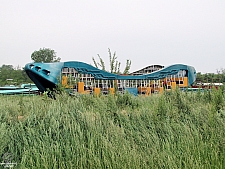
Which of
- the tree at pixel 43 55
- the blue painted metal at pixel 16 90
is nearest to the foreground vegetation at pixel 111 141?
the blue painted metal at pixel 16 90

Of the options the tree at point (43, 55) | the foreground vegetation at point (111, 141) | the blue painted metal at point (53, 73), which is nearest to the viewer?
the foreground vegetation at point (111, 141)

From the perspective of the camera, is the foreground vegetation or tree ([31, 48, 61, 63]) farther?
tree ([31, 48, 61, 63])

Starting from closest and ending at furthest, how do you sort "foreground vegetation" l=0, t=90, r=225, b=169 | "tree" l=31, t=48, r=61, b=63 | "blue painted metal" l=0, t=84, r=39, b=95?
"foreground vegetation" l=0, t=90, r=225, b=169 < "blue painted metal" l=0, t=84, r=39, b=95 < "tree" l=31, t=48, r=61, b=63

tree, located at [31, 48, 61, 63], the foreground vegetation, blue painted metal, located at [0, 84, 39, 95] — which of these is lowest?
the foreground vegetation

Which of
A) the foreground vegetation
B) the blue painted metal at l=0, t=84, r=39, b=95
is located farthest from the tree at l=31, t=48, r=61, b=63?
the foreground vegetation

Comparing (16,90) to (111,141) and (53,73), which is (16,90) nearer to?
(53,73)

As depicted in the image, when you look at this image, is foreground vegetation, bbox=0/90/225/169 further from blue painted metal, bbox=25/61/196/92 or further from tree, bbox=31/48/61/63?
tree, bbox=31/48/61/63

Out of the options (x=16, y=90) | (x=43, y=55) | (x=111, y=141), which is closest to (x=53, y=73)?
(x=16, y=90)

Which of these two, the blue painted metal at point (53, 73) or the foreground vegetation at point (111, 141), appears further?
the blue painted metal at point (53, 73)

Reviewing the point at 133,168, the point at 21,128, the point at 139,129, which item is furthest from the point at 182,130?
the point at 21,128

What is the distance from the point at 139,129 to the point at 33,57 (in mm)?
39474

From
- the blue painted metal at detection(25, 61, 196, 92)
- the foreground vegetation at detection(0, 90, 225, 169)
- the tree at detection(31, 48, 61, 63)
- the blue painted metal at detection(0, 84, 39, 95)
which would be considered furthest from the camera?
the tree at detection(31, 48, 61, 63)

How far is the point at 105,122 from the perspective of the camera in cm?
390

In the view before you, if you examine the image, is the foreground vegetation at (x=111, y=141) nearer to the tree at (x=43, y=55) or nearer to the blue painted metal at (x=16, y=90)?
the blue painted metal at (x=16, y=90)
